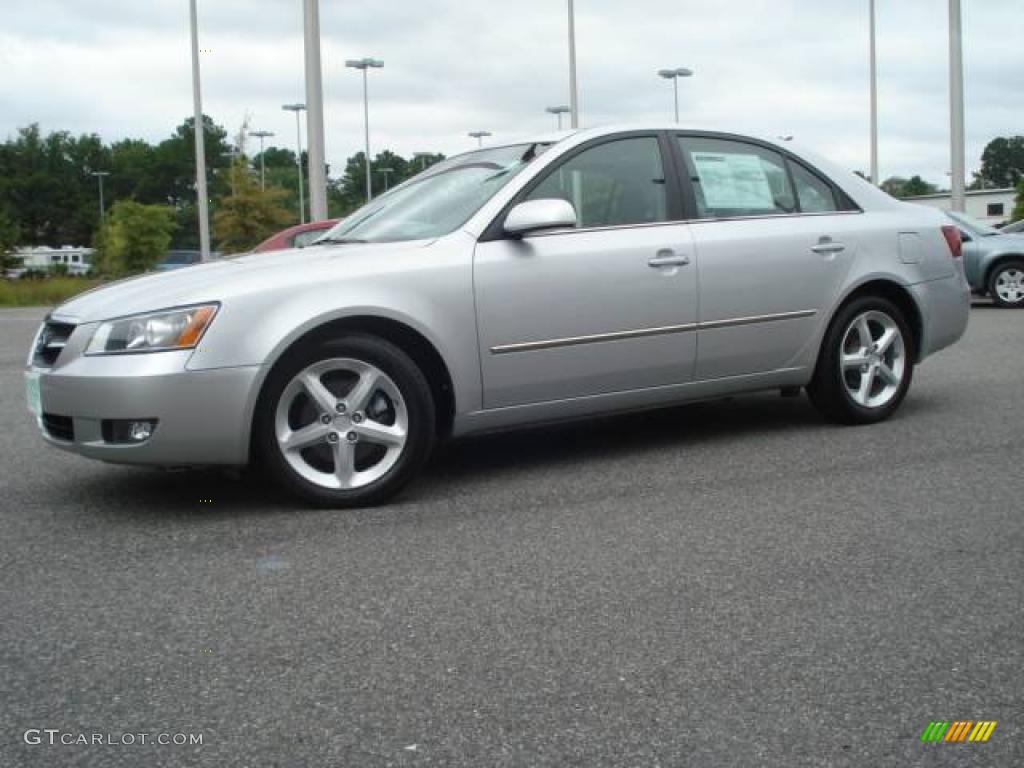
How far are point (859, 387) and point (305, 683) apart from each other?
14.5 feet

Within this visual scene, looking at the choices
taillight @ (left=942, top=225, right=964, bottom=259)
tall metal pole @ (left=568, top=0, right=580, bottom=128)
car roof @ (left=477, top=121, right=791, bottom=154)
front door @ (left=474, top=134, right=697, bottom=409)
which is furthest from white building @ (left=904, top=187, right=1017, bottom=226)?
front door @ (left=474, top=134, right=697, bottom=409)

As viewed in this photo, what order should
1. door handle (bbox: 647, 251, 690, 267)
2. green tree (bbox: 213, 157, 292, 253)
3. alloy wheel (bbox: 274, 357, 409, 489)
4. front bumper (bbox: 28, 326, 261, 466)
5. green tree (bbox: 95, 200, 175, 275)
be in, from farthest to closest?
green tree (bbox: 95, 200, 175, 275)
green tree (bbox: 213, 157, 292, 253)
door handle (bbox: 647, 251, 690, 267)
alloy wheel (bbox: 274, 357, 409, 489)
front bumper (bbox: 28, 326, 261, 466)

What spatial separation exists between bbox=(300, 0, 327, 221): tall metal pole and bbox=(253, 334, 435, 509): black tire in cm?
1423

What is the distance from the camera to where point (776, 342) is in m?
6.30

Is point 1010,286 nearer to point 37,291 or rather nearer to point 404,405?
point 404,405

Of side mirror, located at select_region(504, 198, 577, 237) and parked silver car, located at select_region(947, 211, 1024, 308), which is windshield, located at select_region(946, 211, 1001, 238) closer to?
parked silver car, located at select_region(947, 211, 1024, 308)

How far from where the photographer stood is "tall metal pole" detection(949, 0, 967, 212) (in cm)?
2600

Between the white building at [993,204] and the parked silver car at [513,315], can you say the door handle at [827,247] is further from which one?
the white building at [993,204]

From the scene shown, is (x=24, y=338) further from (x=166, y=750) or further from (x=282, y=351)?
(x=166, y=750)

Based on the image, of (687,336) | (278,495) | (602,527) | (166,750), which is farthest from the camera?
(687,336)

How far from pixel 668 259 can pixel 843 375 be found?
1382mm

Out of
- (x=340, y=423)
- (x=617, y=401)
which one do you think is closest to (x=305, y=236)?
(x=617, y=401)

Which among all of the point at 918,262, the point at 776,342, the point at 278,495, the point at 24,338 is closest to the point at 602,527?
the point at 278,495

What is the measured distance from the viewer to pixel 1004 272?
1772cm
